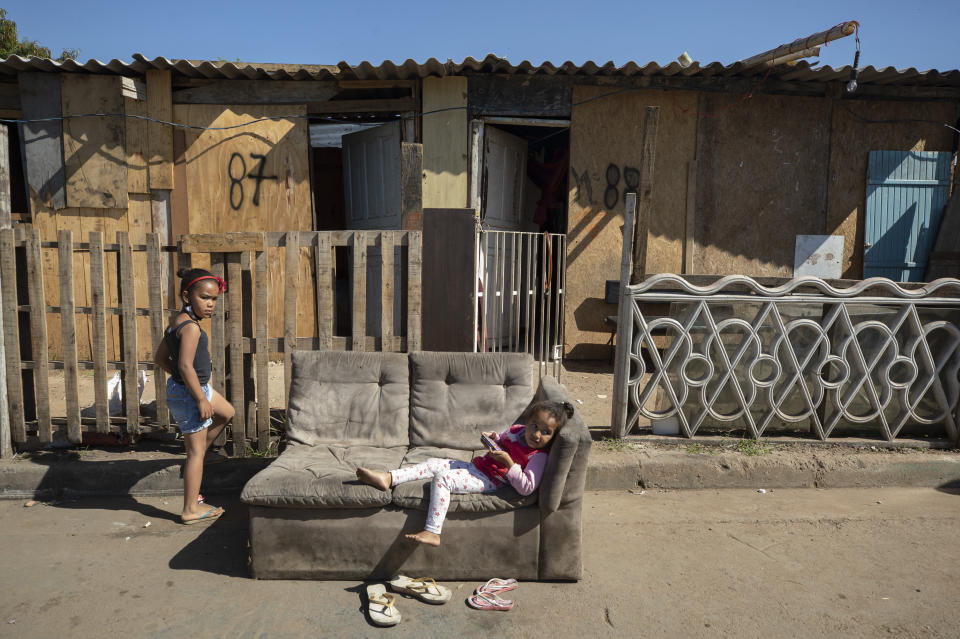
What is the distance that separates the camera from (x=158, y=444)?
472 cm

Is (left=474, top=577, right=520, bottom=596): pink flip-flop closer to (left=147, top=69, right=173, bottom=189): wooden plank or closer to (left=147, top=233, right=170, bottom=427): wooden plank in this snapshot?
(left=147, top=233, right=170, bottom=427): wooden plank

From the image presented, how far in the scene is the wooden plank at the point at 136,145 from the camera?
735cm

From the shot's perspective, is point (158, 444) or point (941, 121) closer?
point (158, 444)

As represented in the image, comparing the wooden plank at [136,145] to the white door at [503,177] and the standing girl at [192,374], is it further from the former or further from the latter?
the standing girl at [192,374]

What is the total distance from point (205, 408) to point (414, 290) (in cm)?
157

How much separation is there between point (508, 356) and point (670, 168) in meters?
4.87

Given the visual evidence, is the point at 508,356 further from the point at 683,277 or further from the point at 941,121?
the point at 941,121

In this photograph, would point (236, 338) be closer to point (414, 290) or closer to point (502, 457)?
point (414, 290)

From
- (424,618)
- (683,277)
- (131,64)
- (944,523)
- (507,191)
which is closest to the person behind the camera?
(424,618)

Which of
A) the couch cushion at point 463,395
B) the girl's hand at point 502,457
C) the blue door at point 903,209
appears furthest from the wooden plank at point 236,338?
the blue door at point 903,209

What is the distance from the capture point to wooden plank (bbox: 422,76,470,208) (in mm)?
7426

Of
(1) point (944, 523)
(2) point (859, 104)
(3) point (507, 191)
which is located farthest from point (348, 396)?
(2) point (859, 104)

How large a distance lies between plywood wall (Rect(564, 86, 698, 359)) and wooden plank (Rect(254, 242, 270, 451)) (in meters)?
4.41

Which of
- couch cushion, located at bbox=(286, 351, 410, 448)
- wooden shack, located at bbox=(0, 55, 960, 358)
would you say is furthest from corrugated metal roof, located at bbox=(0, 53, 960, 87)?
couch cushion, located at bbox=(286, 351, 410, 448)
